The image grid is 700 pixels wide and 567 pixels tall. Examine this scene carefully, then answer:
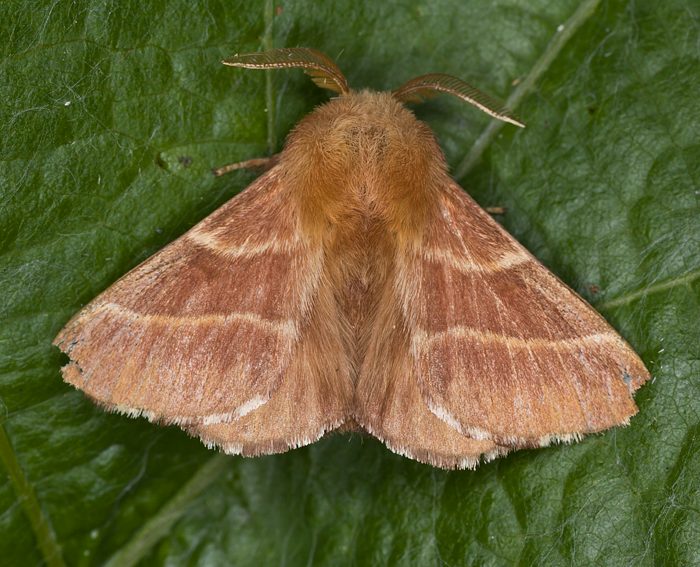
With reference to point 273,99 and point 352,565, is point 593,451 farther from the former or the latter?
point 273,99

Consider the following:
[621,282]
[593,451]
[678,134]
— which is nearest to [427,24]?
[678,134]

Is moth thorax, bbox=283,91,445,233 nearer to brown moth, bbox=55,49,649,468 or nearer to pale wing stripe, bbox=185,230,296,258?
brown moth, bbox=55,49,649,468

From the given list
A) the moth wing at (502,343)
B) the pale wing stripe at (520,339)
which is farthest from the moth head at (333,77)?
the pale wing stripe at (520,339)

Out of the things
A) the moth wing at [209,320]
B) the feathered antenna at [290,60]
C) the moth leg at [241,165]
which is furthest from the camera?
the moth leg at [241,165]

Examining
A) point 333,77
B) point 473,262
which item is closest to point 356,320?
point 473,262

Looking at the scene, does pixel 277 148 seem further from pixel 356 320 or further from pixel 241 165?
pixel 356 320

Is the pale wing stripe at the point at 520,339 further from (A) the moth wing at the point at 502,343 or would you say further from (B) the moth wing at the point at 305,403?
(B) the moth wing at the point at 305,403
